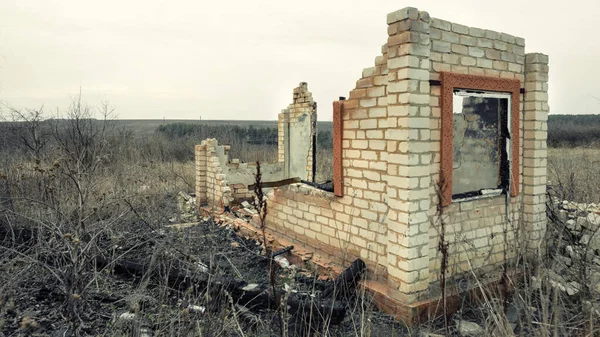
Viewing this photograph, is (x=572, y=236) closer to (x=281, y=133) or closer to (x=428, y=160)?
(x=428, y=160)

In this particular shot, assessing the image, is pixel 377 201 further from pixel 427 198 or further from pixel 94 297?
pixel 94 297

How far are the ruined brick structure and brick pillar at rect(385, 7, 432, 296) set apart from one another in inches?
0.4

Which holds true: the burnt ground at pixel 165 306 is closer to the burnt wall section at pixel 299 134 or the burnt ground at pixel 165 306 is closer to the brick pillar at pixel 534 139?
the brick pillar at pixel 534 139

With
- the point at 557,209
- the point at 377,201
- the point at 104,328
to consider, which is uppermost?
the point at 377,201

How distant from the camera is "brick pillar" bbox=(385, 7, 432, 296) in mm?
3908

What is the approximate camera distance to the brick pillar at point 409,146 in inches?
154

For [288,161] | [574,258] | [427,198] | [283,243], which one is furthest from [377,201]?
[288,161]

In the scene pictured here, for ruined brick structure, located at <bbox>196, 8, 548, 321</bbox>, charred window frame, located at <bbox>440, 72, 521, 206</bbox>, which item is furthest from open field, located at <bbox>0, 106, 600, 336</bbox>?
charred window frame, located at <bbox>440, 72, 521, 206</bbox>

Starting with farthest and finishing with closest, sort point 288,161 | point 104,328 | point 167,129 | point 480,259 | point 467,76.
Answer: point 167,129 → point 288,161 → point 480,259 → point 467,76 → point 104,328

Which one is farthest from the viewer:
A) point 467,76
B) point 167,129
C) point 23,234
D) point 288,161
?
point 167,129

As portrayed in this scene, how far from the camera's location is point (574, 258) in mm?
4965

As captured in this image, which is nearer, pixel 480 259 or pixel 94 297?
pixel 94 297

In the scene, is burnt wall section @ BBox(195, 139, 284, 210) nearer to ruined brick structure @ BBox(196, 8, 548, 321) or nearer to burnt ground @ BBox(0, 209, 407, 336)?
burnt ground @ BBox(0, 209, 407, 336)

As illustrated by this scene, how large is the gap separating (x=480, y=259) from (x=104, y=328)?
4.10 m
